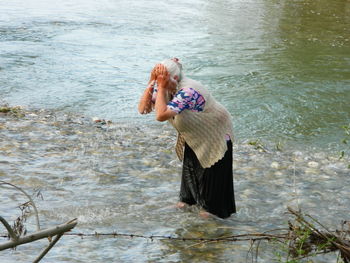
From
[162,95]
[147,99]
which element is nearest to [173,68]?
[162,95]

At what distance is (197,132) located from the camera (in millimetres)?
4691

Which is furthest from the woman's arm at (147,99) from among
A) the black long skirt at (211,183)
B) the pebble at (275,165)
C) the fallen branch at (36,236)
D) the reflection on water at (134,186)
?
the fallen branch at (36,236)

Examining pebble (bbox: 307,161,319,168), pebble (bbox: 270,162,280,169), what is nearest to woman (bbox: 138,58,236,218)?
pebble (bbox: 270,162,280,169)

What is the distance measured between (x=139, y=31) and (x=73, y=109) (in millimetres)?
6689

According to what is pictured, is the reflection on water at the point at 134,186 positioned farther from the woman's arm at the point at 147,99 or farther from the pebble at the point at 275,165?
the woman's arm at the point at 147,99

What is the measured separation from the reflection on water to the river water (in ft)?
0.05

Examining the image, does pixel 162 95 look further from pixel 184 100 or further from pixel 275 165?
pixel 275 165

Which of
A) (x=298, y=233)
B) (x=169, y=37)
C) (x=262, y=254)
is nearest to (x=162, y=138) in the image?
(x=262, y=254)

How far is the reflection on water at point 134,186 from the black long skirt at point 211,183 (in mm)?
126

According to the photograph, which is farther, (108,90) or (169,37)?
(169,37)

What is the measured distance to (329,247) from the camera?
3.04 m

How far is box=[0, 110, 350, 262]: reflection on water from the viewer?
4.37 metres

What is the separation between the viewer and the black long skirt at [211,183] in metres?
4.83

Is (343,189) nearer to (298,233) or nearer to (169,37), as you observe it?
(298,233)
